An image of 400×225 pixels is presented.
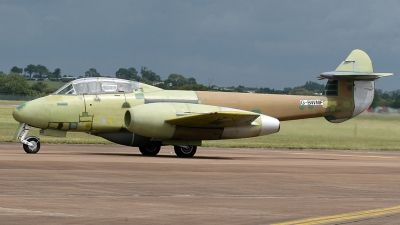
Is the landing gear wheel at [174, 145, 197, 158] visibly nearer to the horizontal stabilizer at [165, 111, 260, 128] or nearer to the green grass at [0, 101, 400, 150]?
the horizontal stabilizer at [165, 111, 260, 128]

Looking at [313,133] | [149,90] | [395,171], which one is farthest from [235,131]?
[313,133]

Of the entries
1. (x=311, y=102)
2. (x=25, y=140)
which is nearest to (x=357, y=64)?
(x=311, y=102)

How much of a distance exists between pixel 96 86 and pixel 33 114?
2366 mm

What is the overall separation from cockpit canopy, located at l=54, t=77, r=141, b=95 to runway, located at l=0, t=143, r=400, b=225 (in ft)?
13.6

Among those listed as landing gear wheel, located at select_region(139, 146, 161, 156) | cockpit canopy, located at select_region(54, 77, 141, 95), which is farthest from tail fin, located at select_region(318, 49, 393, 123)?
cockpit canopy, located at select_region(54, 77, 141, 95)

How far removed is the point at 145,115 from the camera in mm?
22672

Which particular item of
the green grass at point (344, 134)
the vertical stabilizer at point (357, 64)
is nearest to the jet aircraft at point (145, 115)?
the vertical stabilizer at point (357, 64)

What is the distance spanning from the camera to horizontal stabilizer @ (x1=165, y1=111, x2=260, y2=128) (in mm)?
22792

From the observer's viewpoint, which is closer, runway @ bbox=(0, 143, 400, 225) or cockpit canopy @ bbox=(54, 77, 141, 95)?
runway @ bbox=(0, 143, 400, 225)

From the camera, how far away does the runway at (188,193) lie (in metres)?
10.2

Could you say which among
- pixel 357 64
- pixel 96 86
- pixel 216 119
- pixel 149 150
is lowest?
pixel 149 150

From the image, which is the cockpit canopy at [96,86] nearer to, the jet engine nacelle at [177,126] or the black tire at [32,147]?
the jet engine nacelle at [177,126]

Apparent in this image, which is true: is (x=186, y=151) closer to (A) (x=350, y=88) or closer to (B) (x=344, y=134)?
(A) (x=350, y=88)

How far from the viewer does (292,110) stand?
26.8 metres
